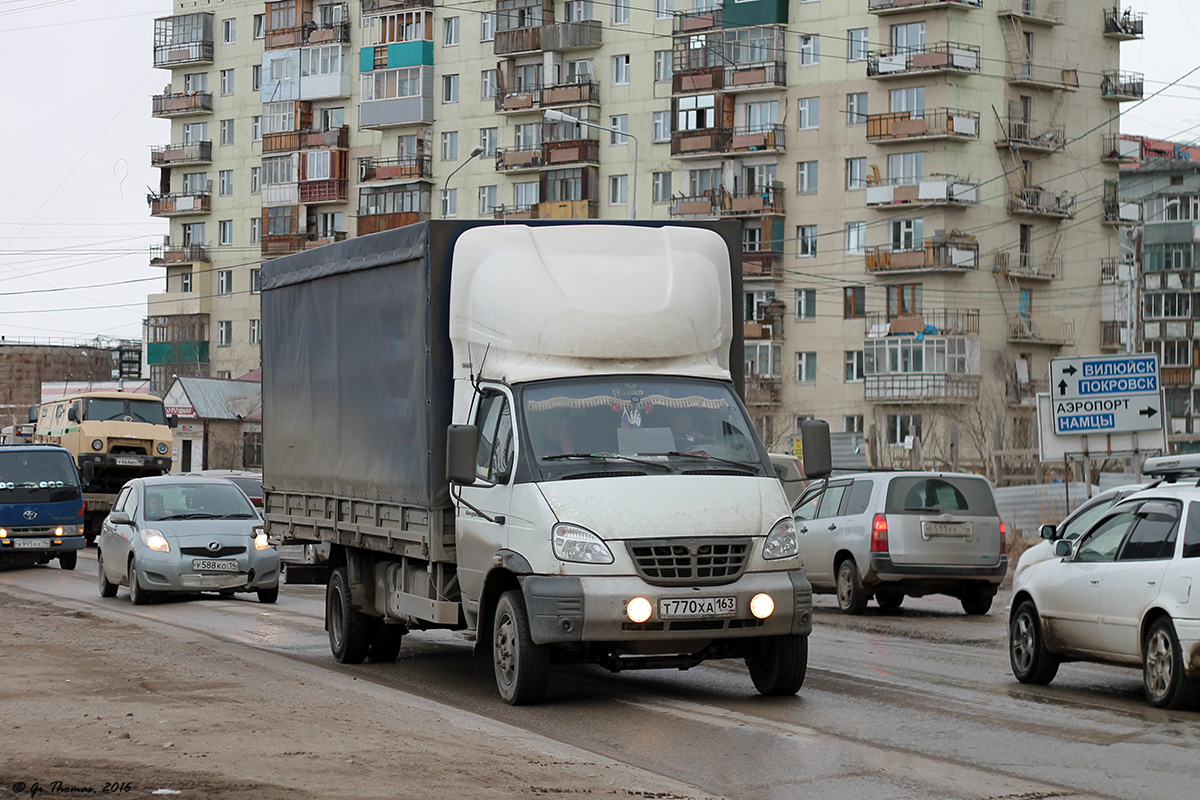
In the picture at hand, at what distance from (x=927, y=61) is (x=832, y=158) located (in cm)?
646

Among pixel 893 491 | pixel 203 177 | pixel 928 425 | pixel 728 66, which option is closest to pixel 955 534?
pixel 893 491

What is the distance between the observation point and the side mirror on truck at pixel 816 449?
12555mm

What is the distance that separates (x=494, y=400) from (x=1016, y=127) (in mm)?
63593

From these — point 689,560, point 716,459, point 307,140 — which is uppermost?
point 307,140

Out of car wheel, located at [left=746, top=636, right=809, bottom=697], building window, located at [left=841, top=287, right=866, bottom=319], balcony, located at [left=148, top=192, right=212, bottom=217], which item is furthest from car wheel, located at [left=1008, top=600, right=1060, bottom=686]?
balcony, located at [left=148, top=192, right=212, bottom=217]

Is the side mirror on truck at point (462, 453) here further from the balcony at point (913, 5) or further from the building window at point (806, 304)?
the building window at point (806, 304)

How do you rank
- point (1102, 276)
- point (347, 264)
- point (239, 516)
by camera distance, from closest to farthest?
point (347, 264) → point (239, 516) → point (1102, 276)

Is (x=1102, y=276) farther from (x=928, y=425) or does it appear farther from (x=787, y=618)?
(x=787, y=618)

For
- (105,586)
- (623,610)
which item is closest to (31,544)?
(105,586)

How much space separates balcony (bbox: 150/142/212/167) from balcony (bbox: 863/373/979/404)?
44235 mm

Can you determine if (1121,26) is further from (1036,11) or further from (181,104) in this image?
(181,104)

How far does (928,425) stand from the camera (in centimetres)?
7219

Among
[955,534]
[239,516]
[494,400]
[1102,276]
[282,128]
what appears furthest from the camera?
[282,128]

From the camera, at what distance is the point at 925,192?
70.9 m
